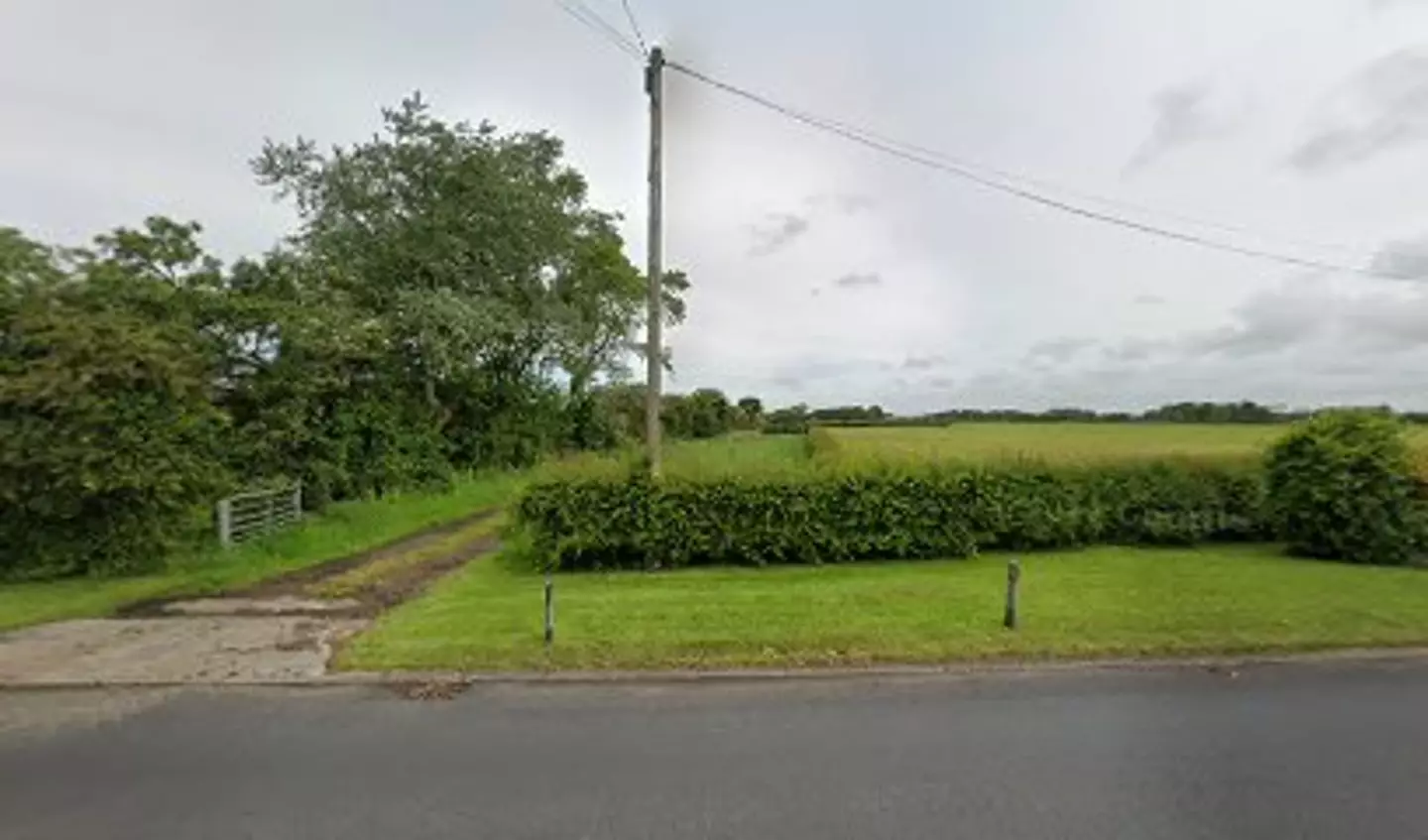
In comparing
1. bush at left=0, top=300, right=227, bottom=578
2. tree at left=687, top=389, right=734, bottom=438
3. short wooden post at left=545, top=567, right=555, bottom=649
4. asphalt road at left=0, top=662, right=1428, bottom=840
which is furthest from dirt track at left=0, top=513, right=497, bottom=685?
tree at left=687, top=389, right=734, bottom=438

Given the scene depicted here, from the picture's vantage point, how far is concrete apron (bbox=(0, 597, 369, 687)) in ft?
25.8

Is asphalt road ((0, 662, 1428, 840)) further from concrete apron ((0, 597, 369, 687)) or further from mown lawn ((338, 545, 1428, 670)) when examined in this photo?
mown lawn ((338, 545, 1428, 670))

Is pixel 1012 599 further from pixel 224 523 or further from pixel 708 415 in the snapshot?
pixel 708 415

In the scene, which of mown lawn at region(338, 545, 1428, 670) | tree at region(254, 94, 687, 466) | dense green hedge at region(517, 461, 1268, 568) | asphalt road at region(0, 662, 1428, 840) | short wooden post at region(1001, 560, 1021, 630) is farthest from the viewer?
tree at region(254, 94, 687, 466)

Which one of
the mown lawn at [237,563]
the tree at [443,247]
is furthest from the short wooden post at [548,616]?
the tree at [443,247]

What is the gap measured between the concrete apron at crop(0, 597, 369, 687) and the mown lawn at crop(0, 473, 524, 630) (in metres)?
0.95

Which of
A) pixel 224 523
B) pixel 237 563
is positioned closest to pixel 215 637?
pixel 237 563

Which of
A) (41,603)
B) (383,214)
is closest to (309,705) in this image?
(41,603)

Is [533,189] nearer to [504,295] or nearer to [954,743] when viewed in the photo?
[504,295]

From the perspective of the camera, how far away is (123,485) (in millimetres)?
12719

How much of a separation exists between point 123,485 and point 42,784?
857 centimetres

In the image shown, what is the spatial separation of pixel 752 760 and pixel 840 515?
25.0ft

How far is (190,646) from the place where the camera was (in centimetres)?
893

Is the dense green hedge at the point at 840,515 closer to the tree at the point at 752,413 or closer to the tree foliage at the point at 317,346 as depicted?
the tree foliage at the point at 317,346
